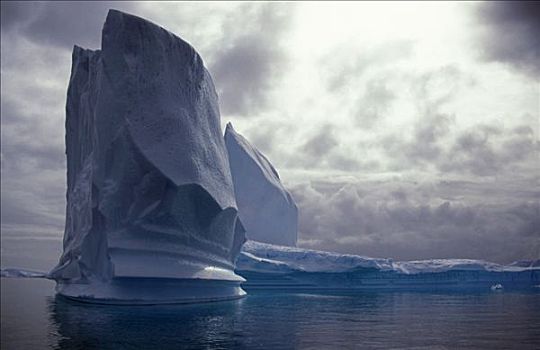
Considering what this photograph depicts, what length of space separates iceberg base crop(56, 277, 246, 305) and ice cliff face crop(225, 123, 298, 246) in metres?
21.7

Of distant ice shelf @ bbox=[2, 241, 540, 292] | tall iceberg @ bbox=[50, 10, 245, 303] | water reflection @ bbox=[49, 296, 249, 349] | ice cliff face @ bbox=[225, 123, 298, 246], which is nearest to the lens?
water reflection @ bbox=[49, 296, 249, 349]

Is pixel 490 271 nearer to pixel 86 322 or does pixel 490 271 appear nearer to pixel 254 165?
pixel 254 165

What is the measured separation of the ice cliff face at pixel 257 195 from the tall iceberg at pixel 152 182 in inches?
797

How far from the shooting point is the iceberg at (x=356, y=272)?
116ft

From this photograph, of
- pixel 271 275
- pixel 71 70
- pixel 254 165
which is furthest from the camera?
pixel 254 165

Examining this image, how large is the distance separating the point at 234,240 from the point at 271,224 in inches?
748

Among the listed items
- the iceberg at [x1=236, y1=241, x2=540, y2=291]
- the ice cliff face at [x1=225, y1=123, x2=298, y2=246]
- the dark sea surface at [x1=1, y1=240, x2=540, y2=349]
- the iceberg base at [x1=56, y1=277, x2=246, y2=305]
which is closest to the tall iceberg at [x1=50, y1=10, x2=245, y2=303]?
the iceberg base at [x1=56, y1=277, x2=246, y2=305]

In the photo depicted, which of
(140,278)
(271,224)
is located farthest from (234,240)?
(271,224)

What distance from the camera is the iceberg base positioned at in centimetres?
1817

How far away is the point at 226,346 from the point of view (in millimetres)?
10836

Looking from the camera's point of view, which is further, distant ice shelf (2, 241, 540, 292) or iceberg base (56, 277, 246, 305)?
distant ice shelf (2, 241, 540, 292)

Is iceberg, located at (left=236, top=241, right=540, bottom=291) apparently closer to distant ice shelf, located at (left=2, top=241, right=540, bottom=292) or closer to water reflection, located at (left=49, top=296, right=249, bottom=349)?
distant ice shelf, located at (left=2, top=241, right=540, bottom=292)

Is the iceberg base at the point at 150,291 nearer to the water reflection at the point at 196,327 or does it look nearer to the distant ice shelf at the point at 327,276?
the distant ice shelf at the point at 327,276

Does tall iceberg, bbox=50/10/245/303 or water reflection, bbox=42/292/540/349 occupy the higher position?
tall iceberg, bbox=50/10/245/303
